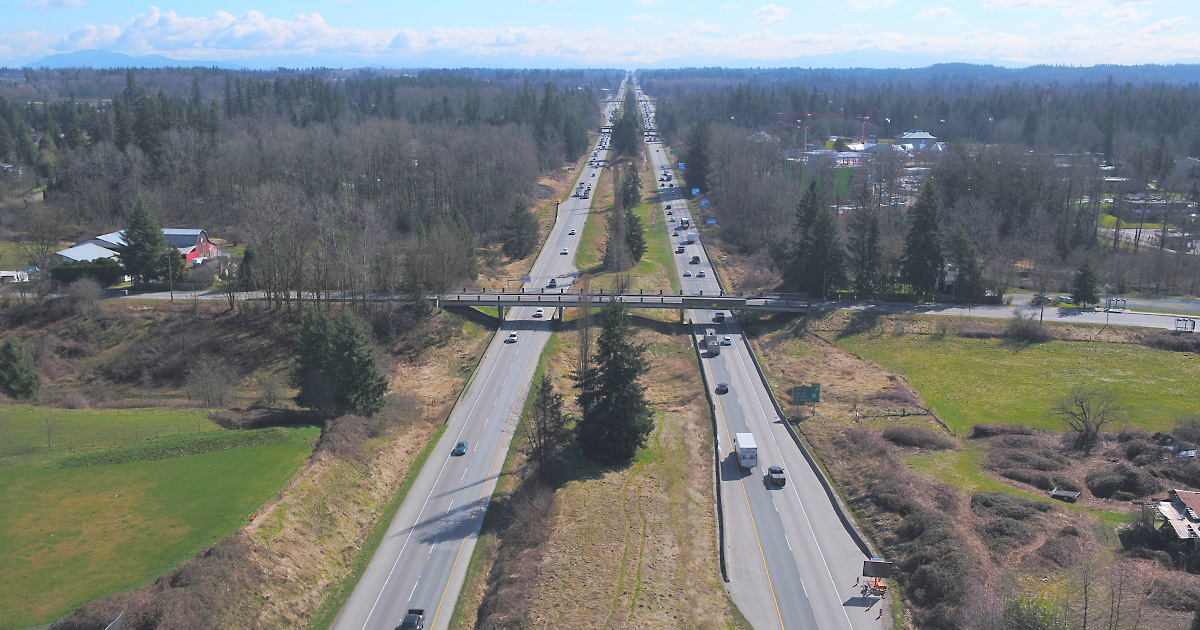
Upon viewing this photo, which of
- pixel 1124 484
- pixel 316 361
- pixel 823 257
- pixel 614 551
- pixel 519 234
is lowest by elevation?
pixel 614 551

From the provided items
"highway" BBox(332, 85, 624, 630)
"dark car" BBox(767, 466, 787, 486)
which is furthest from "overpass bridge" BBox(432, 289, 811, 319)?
"dark car" BBox(767, 466, 787, 486)

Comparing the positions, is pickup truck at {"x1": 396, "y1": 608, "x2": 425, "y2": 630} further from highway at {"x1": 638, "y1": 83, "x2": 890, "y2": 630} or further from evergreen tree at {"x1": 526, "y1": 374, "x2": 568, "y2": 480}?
highway at {"x1": 638, "y1": 83, "x2": 890, "y2": 630}

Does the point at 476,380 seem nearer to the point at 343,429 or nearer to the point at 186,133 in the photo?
the point at 343,429

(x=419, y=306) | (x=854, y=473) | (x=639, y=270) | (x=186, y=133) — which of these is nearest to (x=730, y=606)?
(x=854, y=473)

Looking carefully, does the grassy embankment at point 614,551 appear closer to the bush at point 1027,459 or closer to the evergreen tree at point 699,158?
the bush at point 1027,459

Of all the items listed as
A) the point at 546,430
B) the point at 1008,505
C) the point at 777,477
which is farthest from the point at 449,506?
the point at 1008,505

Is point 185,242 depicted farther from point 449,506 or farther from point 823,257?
point 823,257

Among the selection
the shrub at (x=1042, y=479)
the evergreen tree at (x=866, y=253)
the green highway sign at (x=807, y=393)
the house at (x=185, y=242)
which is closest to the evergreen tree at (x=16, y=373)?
the house at (x=185, y=242)
